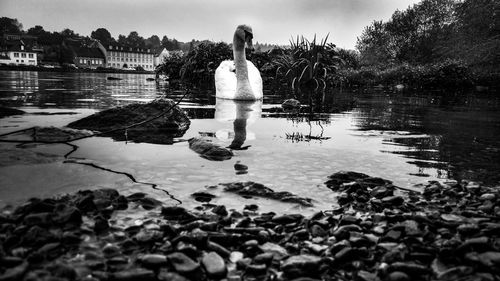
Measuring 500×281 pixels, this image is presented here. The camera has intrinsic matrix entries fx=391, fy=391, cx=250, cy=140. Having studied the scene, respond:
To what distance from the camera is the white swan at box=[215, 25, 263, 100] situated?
12789mm

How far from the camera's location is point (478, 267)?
2271mm

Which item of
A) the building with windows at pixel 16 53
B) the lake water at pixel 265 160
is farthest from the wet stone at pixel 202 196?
the building with windows at pixel 16 53

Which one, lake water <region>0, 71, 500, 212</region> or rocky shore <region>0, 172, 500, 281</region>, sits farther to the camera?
lake water <region>0, 71, 500, 212</region>

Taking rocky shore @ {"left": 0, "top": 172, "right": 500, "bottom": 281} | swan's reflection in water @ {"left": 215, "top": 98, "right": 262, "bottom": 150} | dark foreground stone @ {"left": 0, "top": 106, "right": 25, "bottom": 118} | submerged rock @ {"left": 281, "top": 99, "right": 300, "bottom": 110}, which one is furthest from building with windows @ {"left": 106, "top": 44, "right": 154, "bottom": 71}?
rocky shore @ {"left": 0, "top": 172, "right": 500, "bottom": 281}

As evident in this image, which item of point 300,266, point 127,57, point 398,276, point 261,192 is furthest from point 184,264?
point 127,57

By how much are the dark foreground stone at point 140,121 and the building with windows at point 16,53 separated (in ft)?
390

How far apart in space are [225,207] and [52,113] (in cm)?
711

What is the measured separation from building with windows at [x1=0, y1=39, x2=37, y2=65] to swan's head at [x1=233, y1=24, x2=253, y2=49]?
376 feet

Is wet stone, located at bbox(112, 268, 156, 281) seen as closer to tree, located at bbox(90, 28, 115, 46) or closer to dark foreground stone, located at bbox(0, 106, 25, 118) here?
dark foreground stone, located at bbox(0, 106, 25, 118)

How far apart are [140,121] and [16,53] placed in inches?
4849

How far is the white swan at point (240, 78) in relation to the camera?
504 inches

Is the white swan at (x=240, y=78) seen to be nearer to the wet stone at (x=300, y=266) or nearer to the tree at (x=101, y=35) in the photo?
the wet stone at (x=300, y=266)

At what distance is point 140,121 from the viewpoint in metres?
7.17

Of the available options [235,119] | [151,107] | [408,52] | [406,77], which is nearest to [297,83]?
Answer: [406,77]
